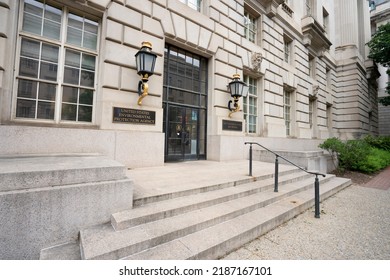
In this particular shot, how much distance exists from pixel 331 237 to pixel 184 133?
19.6ft

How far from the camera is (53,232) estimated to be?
8.70ft

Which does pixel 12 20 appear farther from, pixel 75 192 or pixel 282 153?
pixel 282 153

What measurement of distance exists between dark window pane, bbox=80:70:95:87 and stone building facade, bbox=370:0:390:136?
3957 cm

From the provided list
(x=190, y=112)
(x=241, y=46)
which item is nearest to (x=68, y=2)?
(x=190, y=112)

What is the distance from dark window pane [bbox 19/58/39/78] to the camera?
487cm

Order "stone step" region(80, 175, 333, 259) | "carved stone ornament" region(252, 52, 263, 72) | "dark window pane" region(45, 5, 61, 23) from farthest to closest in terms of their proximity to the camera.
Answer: "carved stone ornament" region(252, 52, 263, 72), "dark window pane" region(45, 5, 61, 23), "stone step" region(80, 175, 333, 259)

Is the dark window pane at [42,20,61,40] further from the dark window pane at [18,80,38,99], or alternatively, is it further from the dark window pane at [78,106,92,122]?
the dark window pane at [78,106,92,122]

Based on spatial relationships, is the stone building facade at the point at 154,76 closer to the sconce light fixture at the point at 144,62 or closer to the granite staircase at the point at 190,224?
the sconce light fixture at the point at 144,62

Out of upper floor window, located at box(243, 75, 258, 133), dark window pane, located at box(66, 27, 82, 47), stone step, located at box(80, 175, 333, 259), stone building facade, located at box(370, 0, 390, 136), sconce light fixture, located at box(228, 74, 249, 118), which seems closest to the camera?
stone step, located at box(80, 175, 333, 259)

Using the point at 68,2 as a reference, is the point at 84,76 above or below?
below

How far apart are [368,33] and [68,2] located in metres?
35.6

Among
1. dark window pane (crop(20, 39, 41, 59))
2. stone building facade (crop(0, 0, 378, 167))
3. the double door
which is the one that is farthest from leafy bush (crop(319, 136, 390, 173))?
dark window pane (crop(20, 39, 41, 59))

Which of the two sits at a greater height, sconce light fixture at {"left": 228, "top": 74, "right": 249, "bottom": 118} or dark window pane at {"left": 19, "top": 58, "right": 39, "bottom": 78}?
sconce light fixture at {"left": 228, "top": 74, "right": 249, "bottom": 118}

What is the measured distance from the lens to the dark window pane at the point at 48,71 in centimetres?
512
